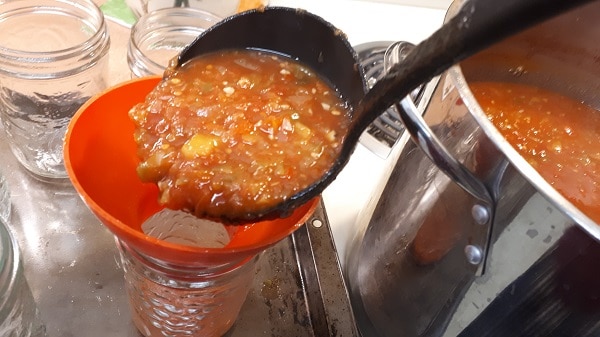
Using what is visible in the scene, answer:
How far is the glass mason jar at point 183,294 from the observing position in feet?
1.69

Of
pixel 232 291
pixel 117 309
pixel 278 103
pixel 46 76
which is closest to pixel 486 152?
pixel 278 103

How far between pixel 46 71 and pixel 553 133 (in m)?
0.60

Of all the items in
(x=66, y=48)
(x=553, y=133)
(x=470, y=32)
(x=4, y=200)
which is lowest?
(x=4, y=200)

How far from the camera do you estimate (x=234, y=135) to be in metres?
0.45

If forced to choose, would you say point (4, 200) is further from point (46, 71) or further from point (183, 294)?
point (183, 294)

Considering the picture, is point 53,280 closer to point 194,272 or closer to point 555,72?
point 194,272

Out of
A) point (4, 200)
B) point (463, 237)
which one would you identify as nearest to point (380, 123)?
point (463, 237)

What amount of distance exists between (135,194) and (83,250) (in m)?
0.12

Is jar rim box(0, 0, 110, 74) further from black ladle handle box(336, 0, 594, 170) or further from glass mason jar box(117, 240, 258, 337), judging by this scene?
black ladle handle box(336, 0, 594, 170)

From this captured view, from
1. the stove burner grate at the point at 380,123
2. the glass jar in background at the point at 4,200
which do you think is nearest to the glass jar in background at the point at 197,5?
the stove burner grate at the point at 380,123

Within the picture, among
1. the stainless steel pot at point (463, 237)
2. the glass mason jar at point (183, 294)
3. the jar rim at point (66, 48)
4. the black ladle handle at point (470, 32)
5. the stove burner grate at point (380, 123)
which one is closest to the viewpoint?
the black ladle handle at point (470, 32)

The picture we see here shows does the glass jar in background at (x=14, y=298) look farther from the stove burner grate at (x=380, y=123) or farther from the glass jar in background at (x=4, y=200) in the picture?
the stove burner grate at (x=380, y=123)

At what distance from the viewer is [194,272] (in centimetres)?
50

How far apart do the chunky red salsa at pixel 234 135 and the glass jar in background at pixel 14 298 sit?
139mm
